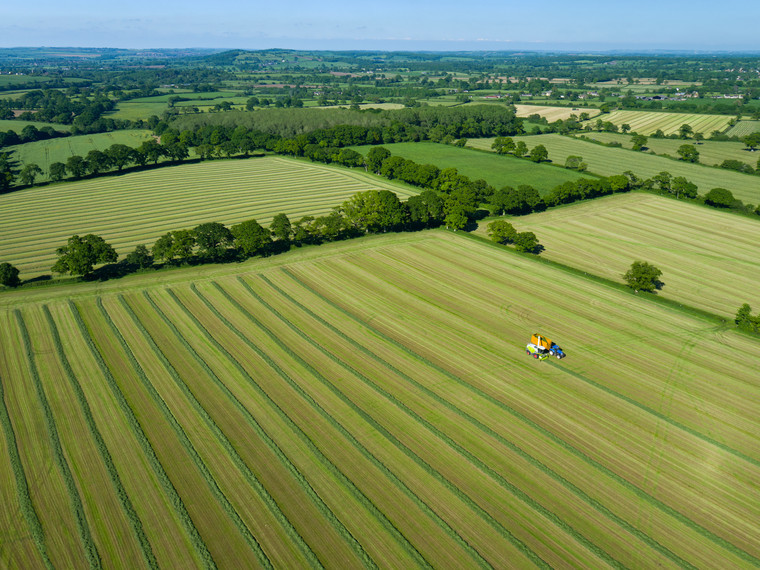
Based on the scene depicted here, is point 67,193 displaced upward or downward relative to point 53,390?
upward

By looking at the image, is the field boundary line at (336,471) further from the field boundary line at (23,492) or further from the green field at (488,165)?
the green field at (488,165)

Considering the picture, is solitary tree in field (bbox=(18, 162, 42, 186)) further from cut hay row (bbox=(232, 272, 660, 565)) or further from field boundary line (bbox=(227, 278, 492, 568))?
field boundary line (bbox=(227, 278, 492, 568))

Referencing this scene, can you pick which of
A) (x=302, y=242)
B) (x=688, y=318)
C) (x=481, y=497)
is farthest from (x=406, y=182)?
(x=481, y=497)

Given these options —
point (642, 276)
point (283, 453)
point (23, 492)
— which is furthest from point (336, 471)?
point (642, 276)

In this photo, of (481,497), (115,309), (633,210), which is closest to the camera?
(481,497)

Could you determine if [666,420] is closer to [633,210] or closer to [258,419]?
[258,419]

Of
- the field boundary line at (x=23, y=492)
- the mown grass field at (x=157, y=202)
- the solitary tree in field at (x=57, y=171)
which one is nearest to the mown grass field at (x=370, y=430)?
the field boundary line at (x=23, y=492)

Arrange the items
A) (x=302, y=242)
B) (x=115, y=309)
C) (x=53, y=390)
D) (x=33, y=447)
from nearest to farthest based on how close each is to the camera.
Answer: (x=33, y=447) < (x=53, y=390) < (x=115, y=309) < (x=302, y=242)
